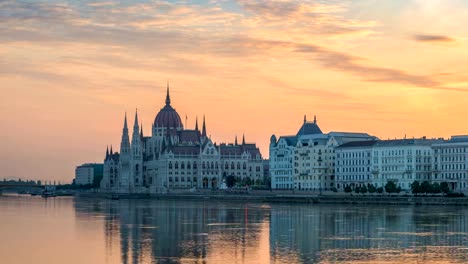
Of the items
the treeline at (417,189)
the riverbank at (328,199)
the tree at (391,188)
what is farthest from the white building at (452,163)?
the riverbank at (328,199)

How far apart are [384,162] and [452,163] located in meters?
14.9

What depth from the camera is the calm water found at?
54719mm

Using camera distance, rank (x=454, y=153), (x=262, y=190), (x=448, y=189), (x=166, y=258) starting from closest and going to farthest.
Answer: (x=166, y=258)
(x=448, y=189)
(x=454, y=153)
(x=262, y=190)

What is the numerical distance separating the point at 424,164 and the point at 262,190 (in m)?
36.5

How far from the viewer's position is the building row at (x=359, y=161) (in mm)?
149375

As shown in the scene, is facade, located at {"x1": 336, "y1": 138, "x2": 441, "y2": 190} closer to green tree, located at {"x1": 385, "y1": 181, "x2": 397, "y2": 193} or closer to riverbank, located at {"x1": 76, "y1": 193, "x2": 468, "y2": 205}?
green tree, located at {"x1": 385, "y1": 181, "x2": 397, "y2": 193}

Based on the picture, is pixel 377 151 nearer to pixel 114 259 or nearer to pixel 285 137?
pixel 285 137

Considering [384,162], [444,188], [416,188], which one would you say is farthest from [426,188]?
[384,162]

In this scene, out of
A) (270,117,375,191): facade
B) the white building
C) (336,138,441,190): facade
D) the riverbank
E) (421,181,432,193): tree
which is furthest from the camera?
(270,117,375,191): facade

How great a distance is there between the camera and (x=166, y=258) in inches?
2095

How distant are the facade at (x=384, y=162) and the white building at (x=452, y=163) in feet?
7.24

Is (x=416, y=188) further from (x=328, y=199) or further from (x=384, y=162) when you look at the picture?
(x=384, y=162)

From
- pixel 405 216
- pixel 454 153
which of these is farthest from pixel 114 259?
pixel 454 153

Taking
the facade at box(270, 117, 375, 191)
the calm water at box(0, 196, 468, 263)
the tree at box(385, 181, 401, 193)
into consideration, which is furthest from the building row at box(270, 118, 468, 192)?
the calm water at box(0, 196, 468, 263)
